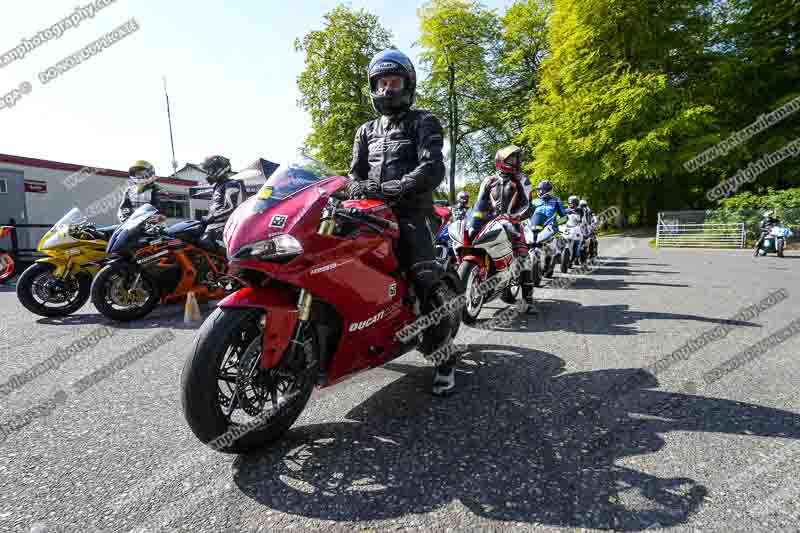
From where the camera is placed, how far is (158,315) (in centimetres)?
578

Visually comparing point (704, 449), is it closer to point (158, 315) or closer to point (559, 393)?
point (559, 393)

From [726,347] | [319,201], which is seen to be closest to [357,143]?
[319,201]

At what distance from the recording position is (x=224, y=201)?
6379mm

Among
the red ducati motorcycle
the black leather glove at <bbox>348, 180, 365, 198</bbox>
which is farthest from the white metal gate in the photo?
the red ducati motorcycle

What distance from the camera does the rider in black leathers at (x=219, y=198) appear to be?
6.10 metres

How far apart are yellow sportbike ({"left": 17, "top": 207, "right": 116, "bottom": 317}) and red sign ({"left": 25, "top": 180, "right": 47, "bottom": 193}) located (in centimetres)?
1321

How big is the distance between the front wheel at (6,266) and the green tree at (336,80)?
1871 centimetres

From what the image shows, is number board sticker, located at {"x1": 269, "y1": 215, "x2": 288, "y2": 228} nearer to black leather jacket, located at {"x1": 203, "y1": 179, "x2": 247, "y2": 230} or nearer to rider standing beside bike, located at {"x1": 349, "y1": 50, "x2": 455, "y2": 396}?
rider standing beside bike, located at {"x1": 349, "y1": 50, "x2": 455, "y2": 396}

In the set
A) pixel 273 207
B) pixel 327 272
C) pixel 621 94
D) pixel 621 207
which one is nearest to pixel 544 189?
pixel 327 272

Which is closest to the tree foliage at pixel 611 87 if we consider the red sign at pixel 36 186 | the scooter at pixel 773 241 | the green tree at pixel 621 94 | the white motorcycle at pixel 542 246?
the green tree at pixel 621 94

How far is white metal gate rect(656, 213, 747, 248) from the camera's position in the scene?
1800 cm

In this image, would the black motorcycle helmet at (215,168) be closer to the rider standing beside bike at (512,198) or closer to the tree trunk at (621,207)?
the rider standing beside bike at (512,198)

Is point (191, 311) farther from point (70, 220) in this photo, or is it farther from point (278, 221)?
point (278, 221)

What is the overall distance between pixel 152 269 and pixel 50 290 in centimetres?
131
